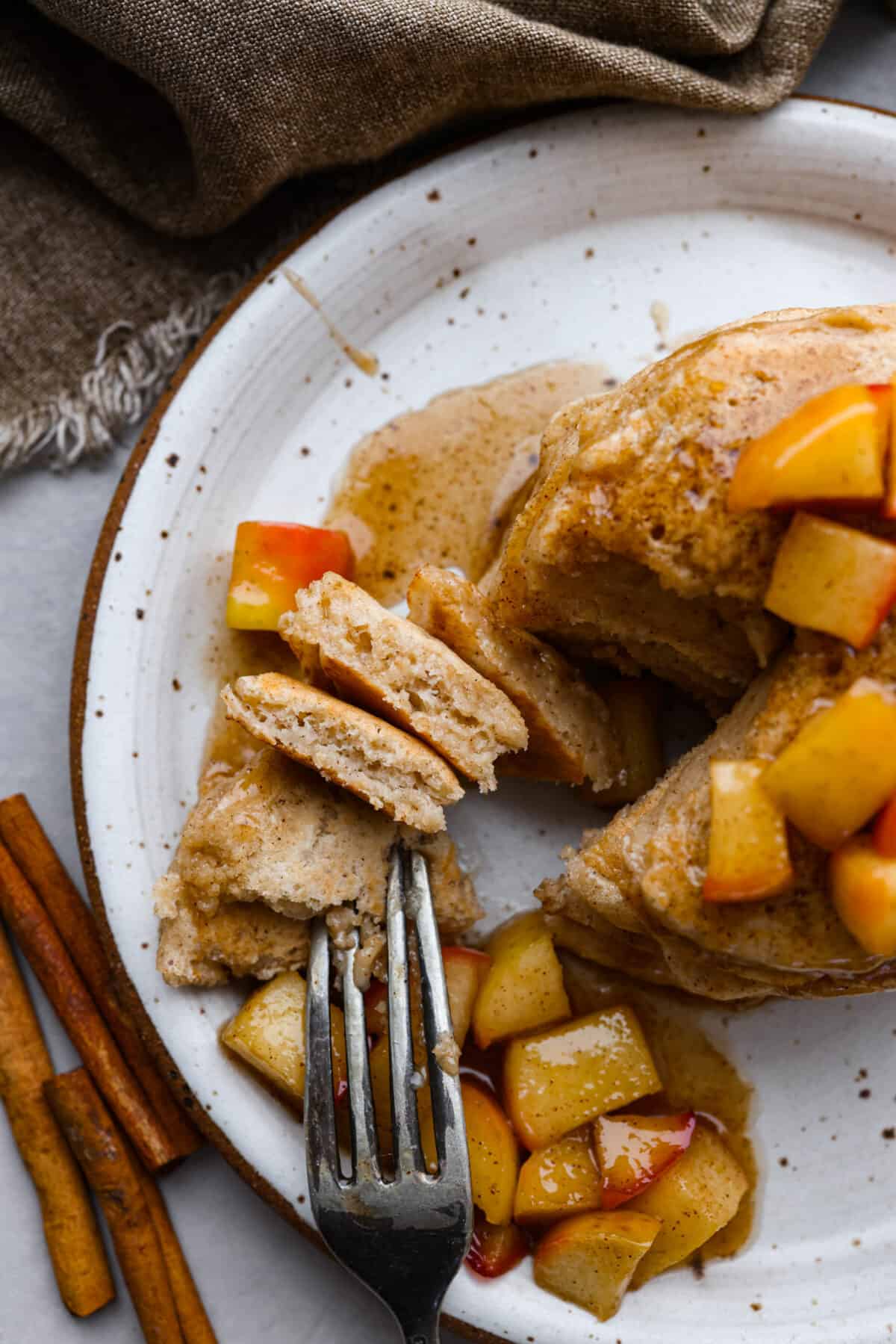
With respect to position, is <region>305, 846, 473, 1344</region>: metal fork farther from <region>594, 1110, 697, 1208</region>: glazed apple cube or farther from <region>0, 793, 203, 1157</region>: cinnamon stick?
<region>0, 793, 203, 1157</region>: cinnamon stick

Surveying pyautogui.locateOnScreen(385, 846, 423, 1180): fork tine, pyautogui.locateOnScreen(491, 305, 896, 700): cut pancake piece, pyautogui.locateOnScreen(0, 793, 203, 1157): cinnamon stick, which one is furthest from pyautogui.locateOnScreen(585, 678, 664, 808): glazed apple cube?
pyautogui.locateOnScreen(0, 793, 203, 1157): cinnamon stick

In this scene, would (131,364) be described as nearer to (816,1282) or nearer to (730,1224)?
(730,1224)

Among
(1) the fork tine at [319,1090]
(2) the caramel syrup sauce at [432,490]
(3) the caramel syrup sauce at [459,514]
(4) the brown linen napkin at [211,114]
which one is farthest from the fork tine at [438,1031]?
(4) the brown linen napkin at [211,114]

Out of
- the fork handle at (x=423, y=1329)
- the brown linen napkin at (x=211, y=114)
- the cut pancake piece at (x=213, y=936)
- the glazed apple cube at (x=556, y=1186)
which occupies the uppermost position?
the brown linen napkin at (x=211, y=114)

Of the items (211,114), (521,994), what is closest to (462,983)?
(521,994)

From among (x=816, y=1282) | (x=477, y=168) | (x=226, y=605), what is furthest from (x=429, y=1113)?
(x=477, y=168)

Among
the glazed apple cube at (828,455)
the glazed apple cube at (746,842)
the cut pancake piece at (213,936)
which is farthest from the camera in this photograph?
the cut pancake piece at (213,936)

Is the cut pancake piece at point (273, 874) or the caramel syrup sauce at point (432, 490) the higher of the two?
the caramel syrup sauce at point (432, 490)

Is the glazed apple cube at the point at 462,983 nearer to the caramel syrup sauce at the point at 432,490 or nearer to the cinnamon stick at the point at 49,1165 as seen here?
the caramel syrup sauce at the point at 432,490
